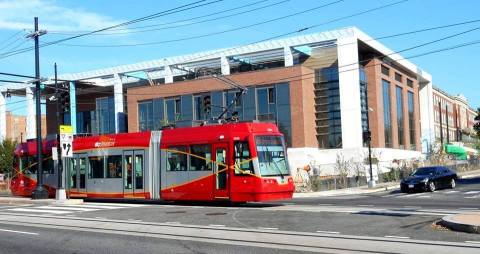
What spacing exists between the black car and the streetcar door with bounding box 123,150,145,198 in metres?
15.0

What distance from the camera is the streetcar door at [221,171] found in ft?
73.5

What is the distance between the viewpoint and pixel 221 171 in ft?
73.9

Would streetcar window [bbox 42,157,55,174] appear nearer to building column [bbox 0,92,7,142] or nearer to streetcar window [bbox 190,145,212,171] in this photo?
streetcar window [bbox 190,145,212,171]

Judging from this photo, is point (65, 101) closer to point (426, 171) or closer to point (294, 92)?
point (426, 171)

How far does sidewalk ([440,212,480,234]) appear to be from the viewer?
12712 millimetres

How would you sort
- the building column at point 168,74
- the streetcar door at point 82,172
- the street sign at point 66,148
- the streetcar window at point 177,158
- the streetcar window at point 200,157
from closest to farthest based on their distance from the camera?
the streetcar window at point 200,157 < the streetcar window at point 177,158 < the street sign at point 66,148 < the streetcar door at point 82,172 < the building column at point 168,74

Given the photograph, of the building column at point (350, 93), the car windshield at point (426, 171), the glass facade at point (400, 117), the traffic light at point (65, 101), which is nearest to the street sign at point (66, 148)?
the traffic light at point (65, 101)

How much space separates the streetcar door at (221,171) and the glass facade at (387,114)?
44563mm

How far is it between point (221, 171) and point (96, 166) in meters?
8.22

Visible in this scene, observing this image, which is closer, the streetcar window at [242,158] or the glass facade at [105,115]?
the streetcar window at [242,158]

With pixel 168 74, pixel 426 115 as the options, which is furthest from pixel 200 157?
pixel 426 115

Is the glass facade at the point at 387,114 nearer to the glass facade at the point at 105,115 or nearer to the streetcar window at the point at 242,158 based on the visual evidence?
the glass facade at the point at 105,115

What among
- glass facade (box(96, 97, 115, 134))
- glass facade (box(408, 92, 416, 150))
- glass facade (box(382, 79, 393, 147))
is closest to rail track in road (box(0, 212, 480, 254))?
glass facade (box(382, 79, 393, 147))

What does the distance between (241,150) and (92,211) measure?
20.0ft
